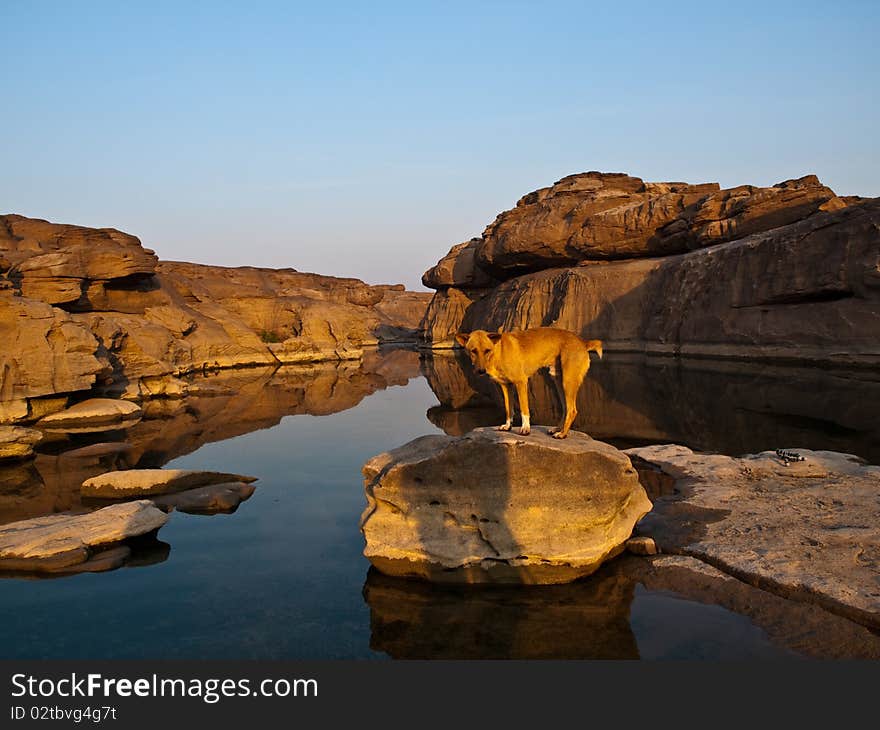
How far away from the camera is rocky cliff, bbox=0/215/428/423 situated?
2372 centimetres

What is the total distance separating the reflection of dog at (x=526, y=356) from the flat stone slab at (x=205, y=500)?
6786 mm

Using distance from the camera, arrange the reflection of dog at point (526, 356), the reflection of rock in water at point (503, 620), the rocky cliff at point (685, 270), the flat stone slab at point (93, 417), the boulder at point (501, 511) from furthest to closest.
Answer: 1. the rocky cliff at point (685, 270)
2. the flat stone slab at point (93, 417)
3. the reflection of dog at point (526, 356)
4. the boulder at point (501, 511)
5. the reflection of rock in water at point (503, 620)

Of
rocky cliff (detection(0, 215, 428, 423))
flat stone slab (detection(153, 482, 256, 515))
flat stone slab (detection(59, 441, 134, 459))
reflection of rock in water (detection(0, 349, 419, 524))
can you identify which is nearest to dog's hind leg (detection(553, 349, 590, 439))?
flat stone slab (detection(153, 482, 256, 515))

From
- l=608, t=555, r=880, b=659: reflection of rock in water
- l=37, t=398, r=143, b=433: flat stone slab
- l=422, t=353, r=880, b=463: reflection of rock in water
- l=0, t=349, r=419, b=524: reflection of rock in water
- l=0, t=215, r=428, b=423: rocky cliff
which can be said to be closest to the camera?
l=608, t=555, r=880, b=659: reflection of rock in water

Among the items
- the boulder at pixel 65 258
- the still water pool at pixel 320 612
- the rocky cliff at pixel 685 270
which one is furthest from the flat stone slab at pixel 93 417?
the rocky cliff at pixel 685 270

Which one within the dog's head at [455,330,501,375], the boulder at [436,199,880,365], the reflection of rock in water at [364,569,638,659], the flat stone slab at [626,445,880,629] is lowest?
the reflection of rock in water at [364,569,638,659]

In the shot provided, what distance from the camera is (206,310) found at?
57594mm

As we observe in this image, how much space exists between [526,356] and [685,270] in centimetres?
4266

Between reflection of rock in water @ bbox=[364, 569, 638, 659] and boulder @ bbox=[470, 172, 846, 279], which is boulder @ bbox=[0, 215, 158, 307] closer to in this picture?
reflection of rock in water @ bbox=[364, 569, 638, 659]

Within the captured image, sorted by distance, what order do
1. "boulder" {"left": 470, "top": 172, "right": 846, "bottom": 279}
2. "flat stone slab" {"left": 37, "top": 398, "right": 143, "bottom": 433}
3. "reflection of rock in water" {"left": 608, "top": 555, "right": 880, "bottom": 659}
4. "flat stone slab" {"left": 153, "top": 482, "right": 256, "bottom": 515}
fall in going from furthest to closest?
"boulder" {"left": 470, "top": 172, "right": 846, "bottom": 279} → "flat stone slab" {"left": 37, "top": 398, "right": 143, "bottom": 433} → "flat stone slab" {"left": 153, "top": 482, "right": 256, "bottom": 515} → "reflection of rock in water" {"left": 608, "top": 555, "right": 880, "bottom": 659}

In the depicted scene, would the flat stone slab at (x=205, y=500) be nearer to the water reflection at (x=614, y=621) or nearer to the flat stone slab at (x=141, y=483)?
the flat stone slab at (x=141, y=483)

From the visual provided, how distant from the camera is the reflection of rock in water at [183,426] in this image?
14539 mm

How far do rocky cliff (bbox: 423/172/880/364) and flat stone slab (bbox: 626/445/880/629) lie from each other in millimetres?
23908

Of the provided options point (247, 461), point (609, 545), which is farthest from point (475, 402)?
point (609, 545)
